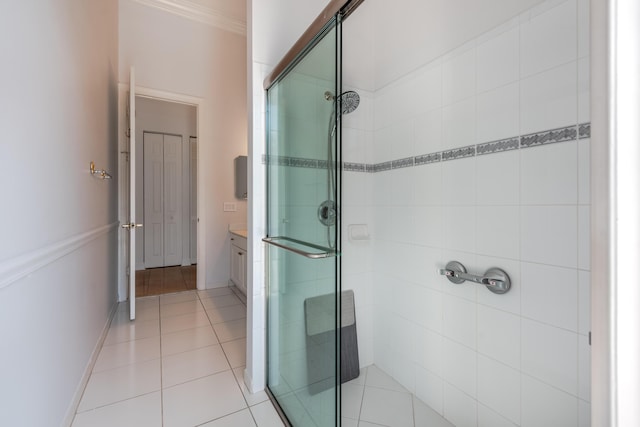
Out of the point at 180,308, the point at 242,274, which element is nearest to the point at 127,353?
the point at 180,308

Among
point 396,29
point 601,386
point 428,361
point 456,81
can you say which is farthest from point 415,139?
point 601,386

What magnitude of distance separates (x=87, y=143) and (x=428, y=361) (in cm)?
246

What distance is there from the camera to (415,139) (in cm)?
161

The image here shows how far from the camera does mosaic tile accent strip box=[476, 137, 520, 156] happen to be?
1.15 meters

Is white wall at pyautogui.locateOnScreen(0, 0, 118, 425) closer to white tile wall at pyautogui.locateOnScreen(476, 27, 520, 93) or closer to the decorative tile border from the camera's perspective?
the decorative tile border

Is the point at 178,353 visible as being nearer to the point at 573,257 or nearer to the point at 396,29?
the point at 573,257

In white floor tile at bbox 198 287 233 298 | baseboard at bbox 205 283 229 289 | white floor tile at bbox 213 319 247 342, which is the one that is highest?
baseboard at bbox 205 283 229 289

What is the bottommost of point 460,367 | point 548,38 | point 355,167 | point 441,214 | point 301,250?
point 460,367

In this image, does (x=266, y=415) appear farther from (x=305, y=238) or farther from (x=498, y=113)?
(x=498, y=113)

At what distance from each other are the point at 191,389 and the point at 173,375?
219 millimetres

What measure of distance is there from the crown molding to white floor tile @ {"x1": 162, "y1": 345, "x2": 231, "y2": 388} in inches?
145

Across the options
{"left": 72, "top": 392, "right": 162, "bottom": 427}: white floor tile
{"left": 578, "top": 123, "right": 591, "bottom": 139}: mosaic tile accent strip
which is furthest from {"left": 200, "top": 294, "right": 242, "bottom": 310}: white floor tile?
{"left": 578, "top": 123, "right": 591, "bottom": 139}: mosaic tile accent strip

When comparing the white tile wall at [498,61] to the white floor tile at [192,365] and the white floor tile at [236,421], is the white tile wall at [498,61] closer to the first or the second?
the white floor tile at [236,421]

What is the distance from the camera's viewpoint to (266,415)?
4.64ft
